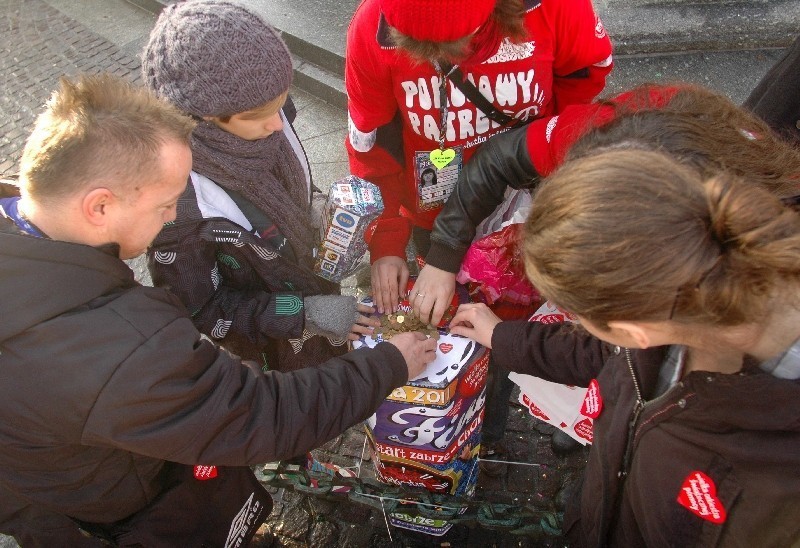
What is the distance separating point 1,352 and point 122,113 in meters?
0.63

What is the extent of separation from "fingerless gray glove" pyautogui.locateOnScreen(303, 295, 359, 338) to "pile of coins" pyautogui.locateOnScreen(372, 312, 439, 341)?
0.34 ft

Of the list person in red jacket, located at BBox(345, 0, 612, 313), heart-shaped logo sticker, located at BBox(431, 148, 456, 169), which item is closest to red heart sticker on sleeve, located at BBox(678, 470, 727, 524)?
person in red jacket, located at BBox(345, 0, 612, 313)

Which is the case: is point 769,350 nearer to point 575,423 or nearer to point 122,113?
point 575,423

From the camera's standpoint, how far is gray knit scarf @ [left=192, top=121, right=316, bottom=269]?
184 cm

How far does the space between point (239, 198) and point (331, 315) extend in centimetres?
49

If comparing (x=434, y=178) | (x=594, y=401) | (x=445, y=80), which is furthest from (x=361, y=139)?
(x=594, y=401)

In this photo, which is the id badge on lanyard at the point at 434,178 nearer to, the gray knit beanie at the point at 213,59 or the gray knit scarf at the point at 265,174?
the gray knit scarf at the point at 265,174

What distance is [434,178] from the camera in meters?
2.21

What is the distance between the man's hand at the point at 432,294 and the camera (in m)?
2.05

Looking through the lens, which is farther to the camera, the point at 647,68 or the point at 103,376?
the point at 647,68

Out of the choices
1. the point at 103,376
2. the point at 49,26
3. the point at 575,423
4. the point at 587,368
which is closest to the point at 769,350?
the point at 587,368

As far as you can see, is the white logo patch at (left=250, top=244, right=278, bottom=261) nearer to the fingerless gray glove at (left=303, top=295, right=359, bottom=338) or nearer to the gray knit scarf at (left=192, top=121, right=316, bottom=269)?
the gray knit scarf at (left=192, top=121, right=316, bottom=269)

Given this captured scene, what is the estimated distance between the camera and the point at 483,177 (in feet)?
6.60

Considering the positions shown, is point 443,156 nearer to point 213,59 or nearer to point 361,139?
point 361,139
